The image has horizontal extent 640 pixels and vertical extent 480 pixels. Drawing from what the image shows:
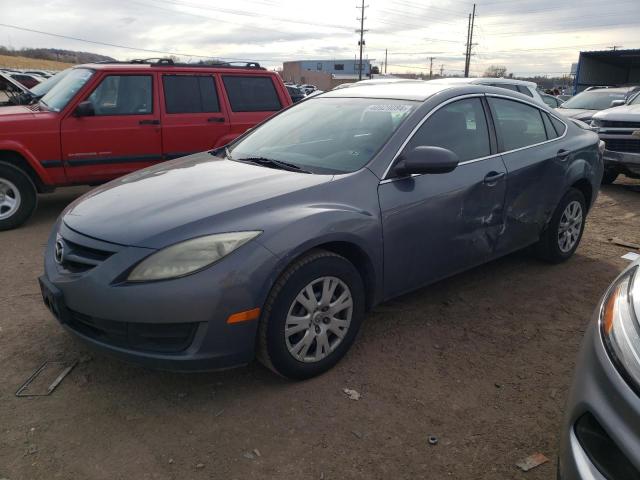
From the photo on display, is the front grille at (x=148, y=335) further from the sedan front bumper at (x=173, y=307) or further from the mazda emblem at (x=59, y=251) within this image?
the mazda emblem at (x=59, y=251)

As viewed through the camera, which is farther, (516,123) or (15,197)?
(15,197)

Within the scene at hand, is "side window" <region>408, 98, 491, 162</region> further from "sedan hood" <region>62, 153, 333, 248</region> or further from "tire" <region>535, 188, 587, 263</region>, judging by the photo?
"tire" <region>535, 188, 587, 263</region>

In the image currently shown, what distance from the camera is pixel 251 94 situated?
709 cm

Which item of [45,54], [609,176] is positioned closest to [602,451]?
[609,176]

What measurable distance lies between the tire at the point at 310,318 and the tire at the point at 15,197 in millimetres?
4259

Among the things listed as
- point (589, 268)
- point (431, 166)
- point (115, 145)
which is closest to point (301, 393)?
point (431, 166)

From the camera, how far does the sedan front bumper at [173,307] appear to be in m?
2.44

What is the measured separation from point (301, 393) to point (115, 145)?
4.37 meters

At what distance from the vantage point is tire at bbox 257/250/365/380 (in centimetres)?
265

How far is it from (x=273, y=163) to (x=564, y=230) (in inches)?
113

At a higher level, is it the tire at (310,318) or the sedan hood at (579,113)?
the sedan hood at (579,113)

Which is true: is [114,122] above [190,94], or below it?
below

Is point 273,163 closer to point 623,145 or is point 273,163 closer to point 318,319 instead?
point 318,319

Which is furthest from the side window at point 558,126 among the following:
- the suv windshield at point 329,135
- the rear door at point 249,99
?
the rear door at point 249,99
